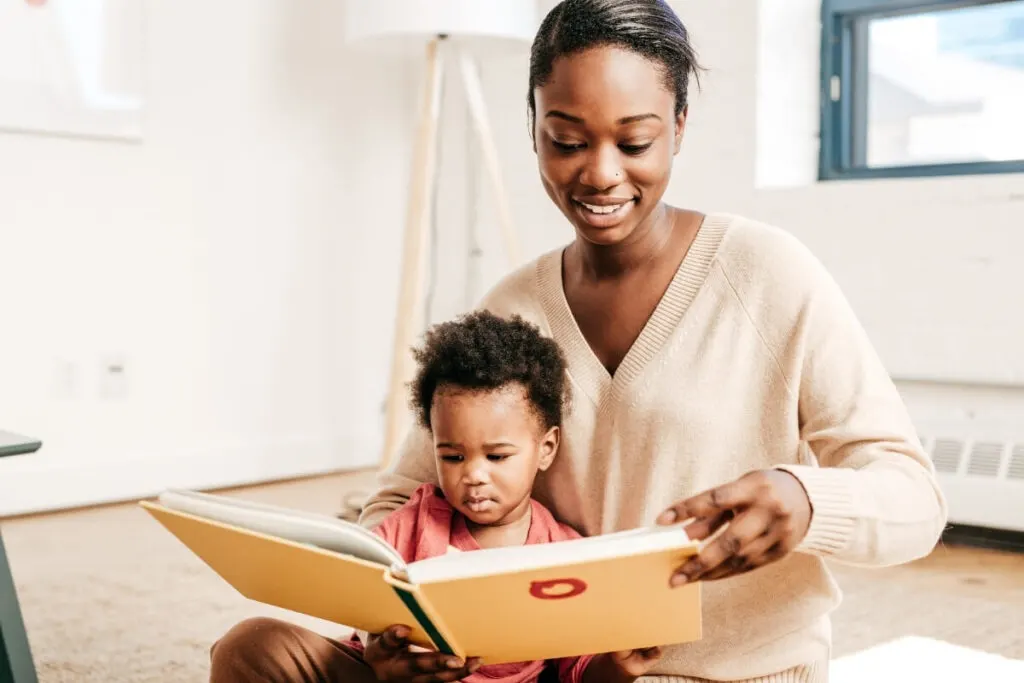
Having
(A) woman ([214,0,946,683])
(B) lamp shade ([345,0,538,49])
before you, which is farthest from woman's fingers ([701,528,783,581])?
(B) lamp shade ([345,0,538,49])

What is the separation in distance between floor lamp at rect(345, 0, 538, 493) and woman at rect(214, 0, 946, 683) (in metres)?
2.10

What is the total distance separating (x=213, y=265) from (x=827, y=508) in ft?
9.70

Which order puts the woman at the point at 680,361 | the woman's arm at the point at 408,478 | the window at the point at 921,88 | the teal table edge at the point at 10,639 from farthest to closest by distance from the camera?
the window at the point at 921,88
the teal table edge at the point at 10,639
the woman's arm at the point at 408,478
the woman at the point at 680,361

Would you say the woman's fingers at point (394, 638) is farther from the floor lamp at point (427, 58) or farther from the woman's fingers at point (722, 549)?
the floor lamp at point (427, 58)

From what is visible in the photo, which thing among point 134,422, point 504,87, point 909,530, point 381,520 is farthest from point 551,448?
point 504,87

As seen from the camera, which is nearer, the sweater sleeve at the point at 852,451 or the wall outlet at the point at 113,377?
the sweater sleeve at the point at 852,451

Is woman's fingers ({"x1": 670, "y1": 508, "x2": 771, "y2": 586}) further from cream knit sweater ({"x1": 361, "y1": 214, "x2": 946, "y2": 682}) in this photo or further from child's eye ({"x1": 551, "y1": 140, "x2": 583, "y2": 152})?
child's eye ({"x1": 551, "y1": 140, "x2": 583, "y2": 152})

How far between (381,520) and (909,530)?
0.56 metres

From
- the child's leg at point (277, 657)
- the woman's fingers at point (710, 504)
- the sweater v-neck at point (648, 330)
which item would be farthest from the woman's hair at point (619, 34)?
the child's leg at point (277, 657)

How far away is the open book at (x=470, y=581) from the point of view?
824 mm

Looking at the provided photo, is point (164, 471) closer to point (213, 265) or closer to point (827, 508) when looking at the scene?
point (213, 265)

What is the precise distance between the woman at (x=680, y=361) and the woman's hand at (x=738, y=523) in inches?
7.9

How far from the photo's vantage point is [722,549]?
83cm

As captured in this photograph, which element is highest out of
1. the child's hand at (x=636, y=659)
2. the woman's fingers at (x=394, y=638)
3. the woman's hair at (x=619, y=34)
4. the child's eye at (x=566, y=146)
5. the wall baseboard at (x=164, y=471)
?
the woman's hair at (x=619, y=34)
